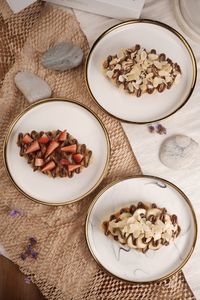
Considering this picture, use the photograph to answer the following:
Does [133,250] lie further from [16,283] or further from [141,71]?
[141,71]

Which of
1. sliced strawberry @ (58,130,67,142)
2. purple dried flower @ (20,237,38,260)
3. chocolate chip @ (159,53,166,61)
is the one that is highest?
chocolate chip @ (159,53,166,61)

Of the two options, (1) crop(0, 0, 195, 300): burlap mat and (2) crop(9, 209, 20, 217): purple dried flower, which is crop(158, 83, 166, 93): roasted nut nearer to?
(1) crop(0, 0, 195, 300): burlap mat

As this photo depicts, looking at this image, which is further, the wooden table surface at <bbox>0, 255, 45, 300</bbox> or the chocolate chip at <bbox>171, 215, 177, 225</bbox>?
the wooden table surface at <bbox>0, 255, 45, 300</bbox>

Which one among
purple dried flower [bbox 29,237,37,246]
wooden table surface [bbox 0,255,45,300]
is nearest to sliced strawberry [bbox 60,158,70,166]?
purple dried flower [bbox 29,237,37,246]

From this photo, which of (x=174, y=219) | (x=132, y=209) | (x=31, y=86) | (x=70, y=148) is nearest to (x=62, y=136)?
(x=70, y=148)

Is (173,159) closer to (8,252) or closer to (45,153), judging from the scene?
(45,153)

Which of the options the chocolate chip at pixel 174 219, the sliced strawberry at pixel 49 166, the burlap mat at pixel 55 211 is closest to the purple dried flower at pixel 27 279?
the burlap mat at pixel 55 211

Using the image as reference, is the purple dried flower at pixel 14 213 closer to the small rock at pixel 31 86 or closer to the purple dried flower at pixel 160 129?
the small rock at pixel 31 86
